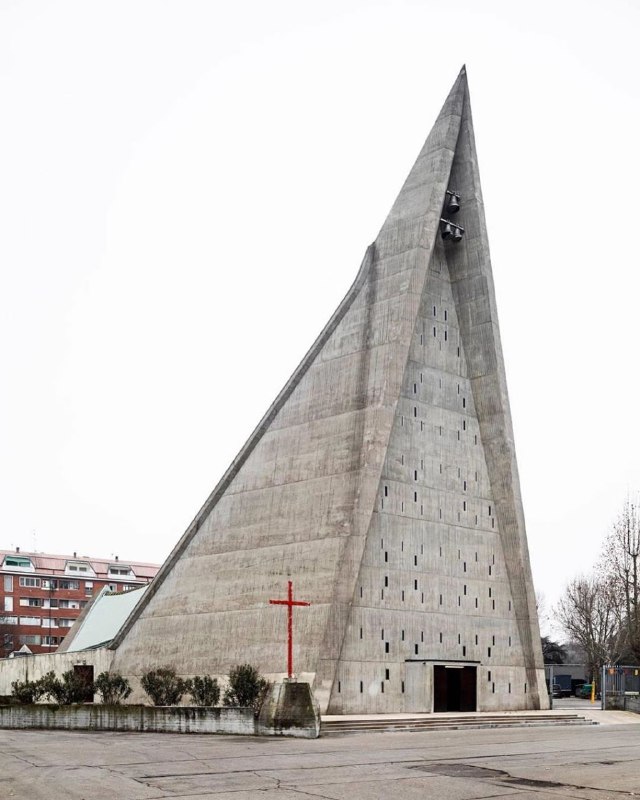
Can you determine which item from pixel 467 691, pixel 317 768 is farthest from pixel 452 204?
pixel 317 768

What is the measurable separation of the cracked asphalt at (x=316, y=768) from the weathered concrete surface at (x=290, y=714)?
0.79 meters

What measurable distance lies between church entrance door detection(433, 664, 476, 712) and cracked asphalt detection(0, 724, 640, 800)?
10.5 meters

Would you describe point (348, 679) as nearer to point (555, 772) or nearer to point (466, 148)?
point (555, 772)

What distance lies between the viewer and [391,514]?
34.2 metres

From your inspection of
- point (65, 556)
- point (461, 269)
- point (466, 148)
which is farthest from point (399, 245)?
point (65, 556)

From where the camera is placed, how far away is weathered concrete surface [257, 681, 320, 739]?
23.9 metres

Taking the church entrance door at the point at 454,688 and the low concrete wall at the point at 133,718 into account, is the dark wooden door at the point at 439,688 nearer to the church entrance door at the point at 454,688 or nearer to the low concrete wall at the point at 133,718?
the church entrance door at the point at 454,688

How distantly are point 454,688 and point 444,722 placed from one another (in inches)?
198

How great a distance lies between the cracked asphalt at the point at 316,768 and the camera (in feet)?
42.5

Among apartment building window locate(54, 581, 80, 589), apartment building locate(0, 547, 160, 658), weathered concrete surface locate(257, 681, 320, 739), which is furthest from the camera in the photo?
apartment building window locate(54, 581, 80, 589)

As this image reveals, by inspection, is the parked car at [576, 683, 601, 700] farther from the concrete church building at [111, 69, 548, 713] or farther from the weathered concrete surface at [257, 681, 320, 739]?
the weathered concrete surface at [257, 681, 320, 739]

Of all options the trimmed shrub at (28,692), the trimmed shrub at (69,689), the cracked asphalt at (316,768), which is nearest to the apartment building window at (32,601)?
the trimmed shrub at (28,692)

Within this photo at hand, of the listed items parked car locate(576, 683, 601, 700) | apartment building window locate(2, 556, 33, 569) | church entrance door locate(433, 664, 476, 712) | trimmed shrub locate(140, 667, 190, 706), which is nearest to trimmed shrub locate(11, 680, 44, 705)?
trimmed shrub locate(140, 667, 190, 706)

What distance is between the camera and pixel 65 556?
94.8 m
